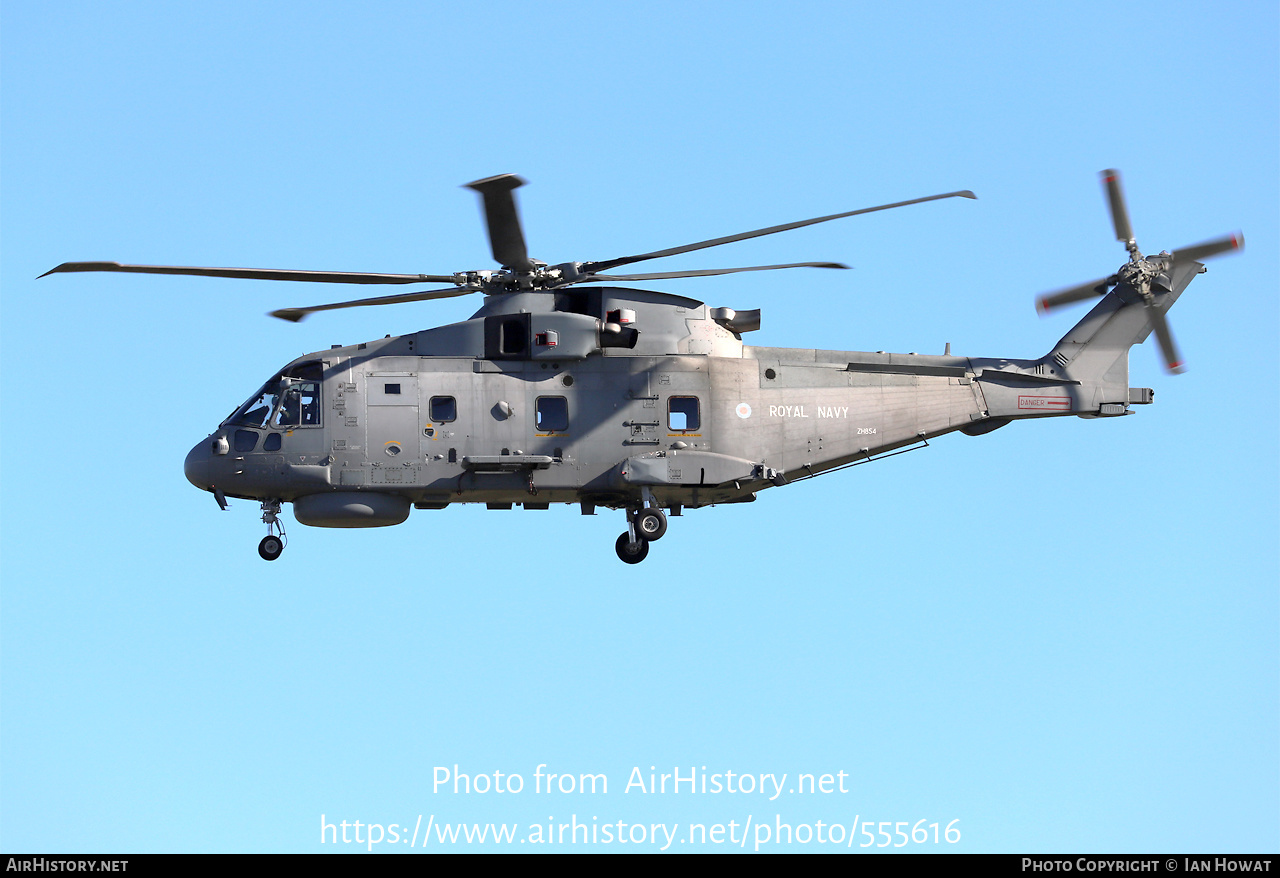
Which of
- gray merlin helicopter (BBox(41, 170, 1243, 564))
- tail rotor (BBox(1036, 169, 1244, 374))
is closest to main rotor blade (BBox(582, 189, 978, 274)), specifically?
gray merlin helicopter (BBox(41, 170, 1243, 564))

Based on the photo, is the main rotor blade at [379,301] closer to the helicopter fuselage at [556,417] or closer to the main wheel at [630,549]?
the helicopter fuselage at [556,417]

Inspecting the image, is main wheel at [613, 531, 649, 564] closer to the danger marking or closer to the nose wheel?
the nose wheel

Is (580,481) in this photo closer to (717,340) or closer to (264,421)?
(717,340)

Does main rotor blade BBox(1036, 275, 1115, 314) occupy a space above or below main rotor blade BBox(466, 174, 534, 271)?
below

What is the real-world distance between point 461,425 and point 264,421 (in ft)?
12.9

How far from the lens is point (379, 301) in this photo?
32.7m

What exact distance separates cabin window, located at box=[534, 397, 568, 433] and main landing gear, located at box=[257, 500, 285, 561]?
5.38m

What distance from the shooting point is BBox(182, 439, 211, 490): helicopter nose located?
31.8m

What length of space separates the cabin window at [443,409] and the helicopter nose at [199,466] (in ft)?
14.8

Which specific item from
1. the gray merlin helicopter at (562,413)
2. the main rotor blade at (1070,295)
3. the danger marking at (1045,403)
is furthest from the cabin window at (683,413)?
the main rotor blade at (1070,295)

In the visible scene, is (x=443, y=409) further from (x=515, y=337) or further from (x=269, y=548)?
(x=269, y=548)

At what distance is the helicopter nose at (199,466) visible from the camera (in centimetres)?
3183

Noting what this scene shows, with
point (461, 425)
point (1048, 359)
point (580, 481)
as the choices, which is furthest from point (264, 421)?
point (1048, 359)

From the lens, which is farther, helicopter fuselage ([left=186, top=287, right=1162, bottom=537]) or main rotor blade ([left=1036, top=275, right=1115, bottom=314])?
main rotor blade ([left=1036, top=275, right=1115, bottom=314])
